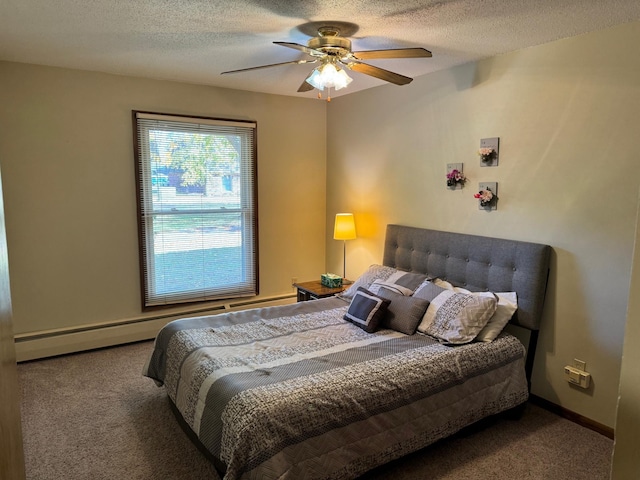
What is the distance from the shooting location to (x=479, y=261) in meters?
3.20

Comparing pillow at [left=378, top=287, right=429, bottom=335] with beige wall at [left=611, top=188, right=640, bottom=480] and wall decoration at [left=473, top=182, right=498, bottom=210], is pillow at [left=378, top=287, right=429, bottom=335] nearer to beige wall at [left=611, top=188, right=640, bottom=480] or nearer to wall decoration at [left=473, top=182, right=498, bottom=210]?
wall decoration at [left=473, top=182, right=498, bottom=210]

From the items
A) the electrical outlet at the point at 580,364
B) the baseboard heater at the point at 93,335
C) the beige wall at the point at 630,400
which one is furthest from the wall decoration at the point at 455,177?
the beige wall at the point at 630,400

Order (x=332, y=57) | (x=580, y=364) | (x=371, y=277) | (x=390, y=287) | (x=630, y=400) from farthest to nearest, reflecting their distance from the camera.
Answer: (x=371, y=277)
(x=390, y=287)
(x=580, y=364)
(x=332, y=57)
(x=630, y=400)

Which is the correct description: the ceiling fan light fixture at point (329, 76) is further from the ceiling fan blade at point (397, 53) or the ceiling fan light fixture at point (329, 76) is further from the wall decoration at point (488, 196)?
the wall decoration at point (488, 196)

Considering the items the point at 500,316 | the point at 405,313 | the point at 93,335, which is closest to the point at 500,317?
the point at 500,316

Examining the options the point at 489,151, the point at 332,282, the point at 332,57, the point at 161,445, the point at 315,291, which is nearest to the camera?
the point at 161,445

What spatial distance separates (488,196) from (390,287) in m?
0.98

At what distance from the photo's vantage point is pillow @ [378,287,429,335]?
2.90 meters

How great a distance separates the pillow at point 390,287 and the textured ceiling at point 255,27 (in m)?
1.71

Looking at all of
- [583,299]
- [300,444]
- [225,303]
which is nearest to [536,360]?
[583,299]

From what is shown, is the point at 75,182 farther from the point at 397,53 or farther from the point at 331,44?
the point at 397,53

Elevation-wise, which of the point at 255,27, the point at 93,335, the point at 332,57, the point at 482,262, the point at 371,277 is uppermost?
the point at 255,27

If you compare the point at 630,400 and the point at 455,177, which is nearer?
the point at 630,400

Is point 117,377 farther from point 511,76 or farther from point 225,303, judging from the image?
point 511,76
